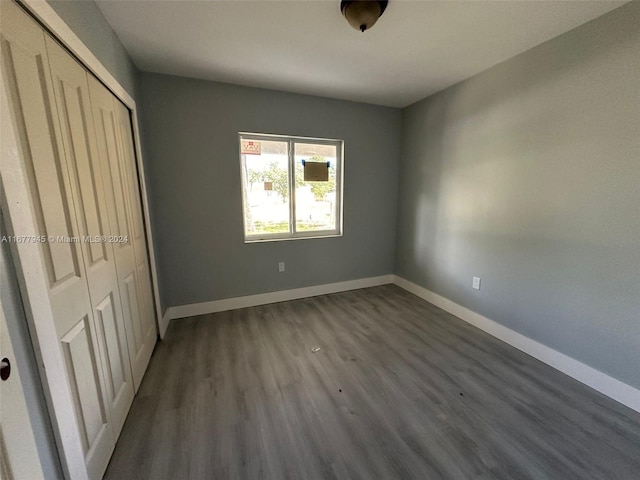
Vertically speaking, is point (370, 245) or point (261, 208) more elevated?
point (261, 208)

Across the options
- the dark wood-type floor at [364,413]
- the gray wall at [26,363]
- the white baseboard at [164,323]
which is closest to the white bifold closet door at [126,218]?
the white baseboard at [164,323]

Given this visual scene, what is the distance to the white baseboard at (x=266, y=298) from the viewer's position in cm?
282

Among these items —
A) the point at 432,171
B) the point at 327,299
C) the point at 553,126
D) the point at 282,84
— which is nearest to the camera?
the point at 553,126

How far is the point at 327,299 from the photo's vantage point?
330cm

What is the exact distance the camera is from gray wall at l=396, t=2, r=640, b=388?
1.62 m

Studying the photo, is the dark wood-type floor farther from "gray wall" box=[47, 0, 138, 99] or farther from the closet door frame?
"gray wall" box=[47, 0, 138, 99]

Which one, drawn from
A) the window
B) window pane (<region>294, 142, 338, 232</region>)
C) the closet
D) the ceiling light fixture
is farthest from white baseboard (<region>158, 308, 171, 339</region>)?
the ceiling light fixture

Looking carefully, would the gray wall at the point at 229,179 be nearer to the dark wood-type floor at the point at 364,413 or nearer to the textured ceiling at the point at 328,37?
the textured ceiling at the point at 328,37

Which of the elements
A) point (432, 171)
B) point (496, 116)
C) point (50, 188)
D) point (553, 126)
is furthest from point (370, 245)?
point (50, 188)

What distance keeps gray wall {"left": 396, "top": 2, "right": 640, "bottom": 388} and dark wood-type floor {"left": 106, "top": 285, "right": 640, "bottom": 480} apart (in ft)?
1.39

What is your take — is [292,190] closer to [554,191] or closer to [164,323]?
[164,323]

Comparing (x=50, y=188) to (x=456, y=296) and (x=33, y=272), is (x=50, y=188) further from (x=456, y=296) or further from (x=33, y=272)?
(x=456, y=296)

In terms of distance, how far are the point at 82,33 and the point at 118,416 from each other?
2.06 meters

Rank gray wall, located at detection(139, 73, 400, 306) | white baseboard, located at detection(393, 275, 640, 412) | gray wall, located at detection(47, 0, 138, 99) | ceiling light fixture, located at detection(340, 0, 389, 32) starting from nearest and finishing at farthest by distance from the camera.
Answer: gray wall, located at detection(47, 0, 138, 99), ceiling light fixture, located at detection(340, 0, 389, 32), white baseboard, located at detection(393, 275, 640, 412), gray wall, located at detection(139, 73, 400, 306)
